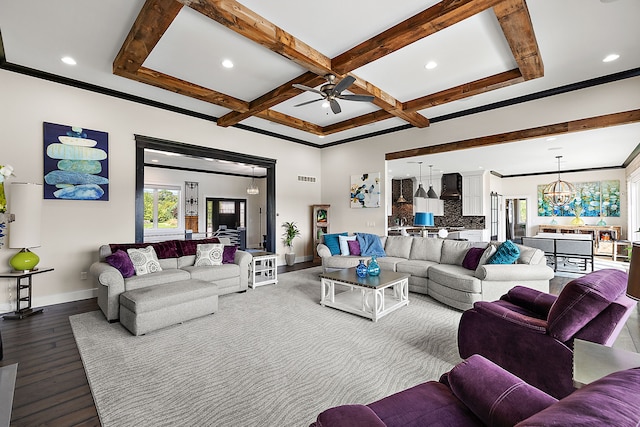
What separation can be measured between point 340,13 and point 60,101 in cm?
420

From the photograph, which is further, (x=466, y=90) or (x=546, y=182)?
(x=546, y=182)

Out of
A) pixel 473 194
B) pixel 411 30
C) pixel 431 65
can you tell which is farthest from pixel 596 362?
pixel 473 194

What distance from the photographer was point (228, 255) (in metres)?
4.87

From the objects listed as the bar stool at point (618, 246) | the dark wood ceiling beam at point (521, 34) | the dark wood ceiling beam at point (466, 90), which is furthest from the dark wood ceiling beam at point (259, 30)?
the bar stool at point (618, 246)

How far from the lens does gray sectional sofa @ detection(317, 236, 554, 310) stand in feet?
12.1

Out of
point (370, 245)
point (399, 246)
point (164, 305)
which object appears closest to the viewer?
point (164, 305)

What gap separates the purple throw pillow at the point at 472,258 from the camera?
14.0 ft

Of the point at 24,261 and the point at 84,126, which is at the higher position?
the point at 84,126

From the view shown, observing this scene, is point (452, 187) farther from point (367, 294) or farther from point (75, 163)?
point (75, 163)

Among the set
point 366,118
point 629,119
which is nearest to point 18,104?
point 366,118

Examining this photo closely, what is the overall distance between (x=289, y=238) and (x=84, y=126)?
4.36 meters

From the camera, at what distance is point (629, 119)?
12.9 ft

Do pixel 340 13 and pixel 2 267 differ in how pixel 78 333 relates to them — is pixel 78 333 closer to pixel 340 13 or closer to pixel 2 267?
pixel 2 267

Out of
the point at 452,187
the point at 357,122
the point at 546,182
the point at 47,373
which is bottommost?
the point at 47,373
